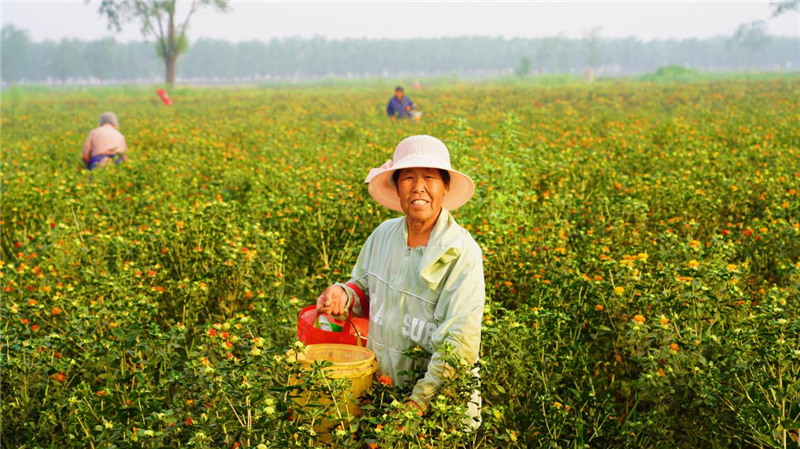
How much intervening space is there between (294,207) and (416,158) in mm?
2625

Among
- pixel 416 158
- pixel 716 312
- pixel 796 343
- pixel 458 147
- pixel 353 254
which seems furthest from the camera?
pixel 458 147

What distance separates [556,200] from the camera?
504cm

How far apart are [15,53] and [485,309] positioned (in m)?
138

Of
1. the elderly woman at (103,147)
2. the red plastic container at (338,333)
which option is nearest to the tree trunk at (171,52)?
the elderly woman at (103,147)

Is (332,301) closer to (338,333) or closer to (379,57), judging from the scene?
(338,333)

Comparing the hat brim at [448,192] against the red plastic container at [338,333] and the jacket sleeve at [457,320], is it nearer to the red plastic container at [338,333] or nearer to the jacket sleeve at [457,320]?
the jacket sleeve at [457,320]

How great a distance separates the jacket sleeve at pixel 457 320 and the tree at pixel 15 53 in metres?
127

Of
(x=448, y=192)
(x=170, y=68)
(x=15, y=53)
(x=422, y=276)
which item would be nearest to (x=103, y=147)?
(x=448, y=192)

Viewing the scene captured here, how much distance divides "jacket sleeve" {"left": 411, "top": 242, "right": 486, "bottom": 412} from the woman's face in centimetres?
18

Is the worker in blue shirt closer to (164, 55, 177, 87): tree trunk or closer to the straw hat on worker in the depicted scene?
the straw hat on worker

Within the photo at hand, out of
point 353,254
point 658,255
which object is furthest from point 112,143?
point 658,255

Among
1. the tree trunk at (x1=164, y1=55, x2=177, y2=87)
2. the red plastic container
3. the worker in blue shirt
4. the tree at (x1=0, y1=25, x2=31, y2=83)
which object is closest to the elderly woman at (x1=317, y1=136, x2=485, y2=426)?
the red plastic container

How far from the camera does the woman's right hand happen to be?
2428 mm

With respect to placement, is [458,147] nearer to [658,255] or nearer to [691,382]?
[658,255]
